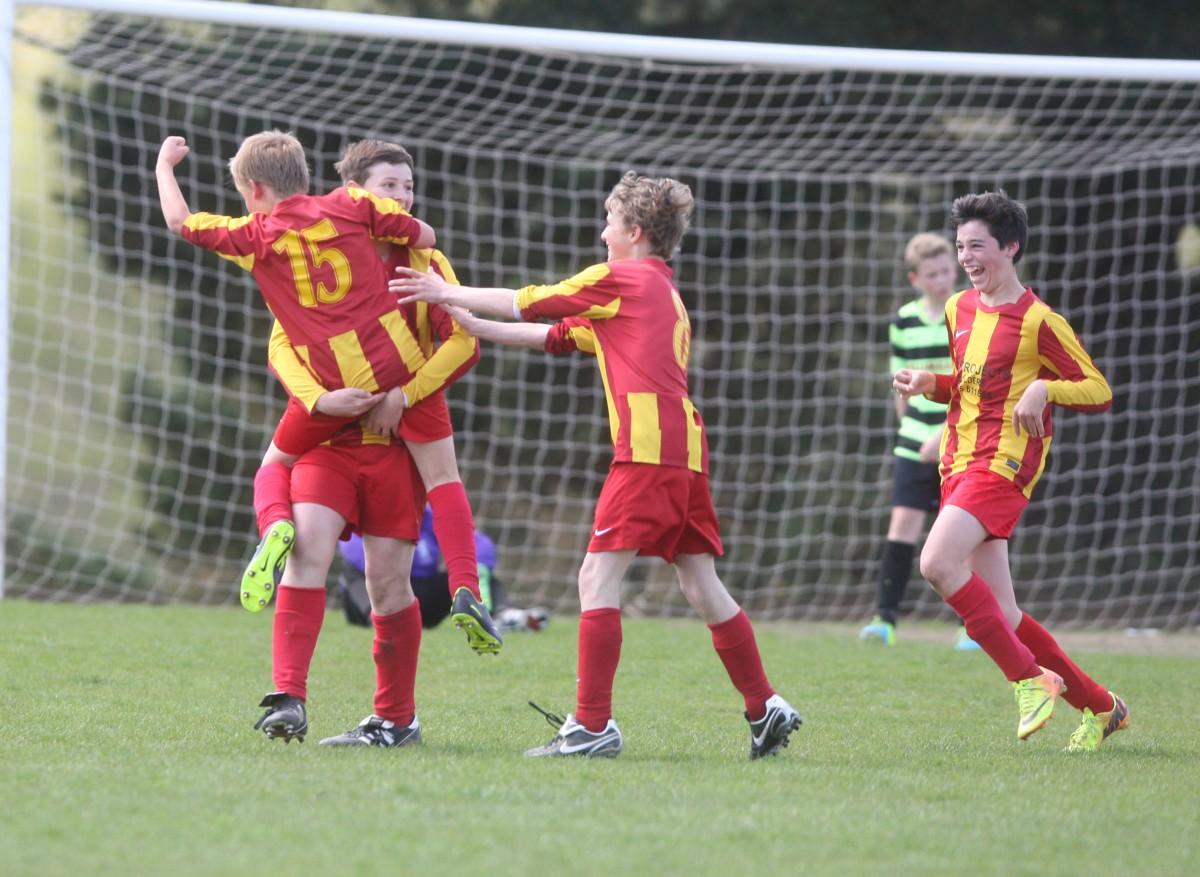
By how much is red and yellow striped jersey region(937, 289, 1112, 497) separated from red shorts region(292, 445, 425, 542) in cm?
172

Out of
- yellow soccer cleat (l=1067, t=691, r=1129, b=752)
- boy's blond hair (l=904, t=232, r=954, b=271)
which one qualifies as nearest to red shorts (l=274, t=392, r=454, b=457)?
yellow soccer cleat (l=1067, t=691, r=1129, b=752)

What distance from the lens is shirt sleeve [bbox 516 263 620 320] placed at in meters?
4.41

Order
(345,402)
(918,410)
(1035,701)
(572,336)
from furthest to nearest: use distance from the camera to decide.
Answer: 1. (918,410)
2. (1035,701)
3. (572,336)
4. (345,402)

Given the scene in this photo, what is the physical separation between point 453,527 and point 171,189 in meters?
1.23

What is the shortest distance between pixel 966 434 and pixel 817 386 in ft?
23.5

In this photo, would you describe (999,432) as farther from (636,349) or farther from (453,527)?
(453,527)

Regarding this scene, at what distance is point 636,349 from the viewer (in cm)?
446

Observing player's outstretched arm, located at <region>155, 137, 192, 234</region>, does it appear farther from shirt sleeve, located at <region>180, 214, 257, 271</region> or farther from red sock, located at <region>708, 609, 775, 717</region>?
red sock, located at <region>708, 609, 775, 717</region>

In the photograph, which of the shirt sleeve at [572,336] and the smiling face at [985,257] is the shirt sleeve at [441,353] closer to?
the shirt sleeve at [572,336]

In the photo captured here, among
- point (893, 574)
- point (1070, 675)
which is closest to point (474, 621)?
point (1070, 675)

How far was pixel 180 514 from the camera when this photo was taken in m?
12.0

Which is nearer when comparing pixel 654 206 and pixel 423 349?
pixel 654 206

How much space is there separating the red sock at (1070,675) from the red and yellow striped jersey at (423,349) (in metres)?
1.99

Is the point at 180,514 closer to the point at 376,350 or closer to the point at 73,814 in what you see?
the point at 376,350
